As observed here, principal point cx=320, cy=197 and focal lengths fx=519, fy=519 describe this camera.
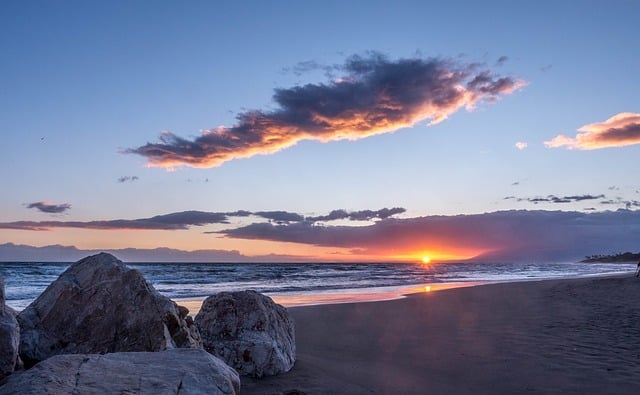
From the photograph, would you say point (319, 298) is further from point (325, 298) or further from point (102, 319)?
point (102, 319)

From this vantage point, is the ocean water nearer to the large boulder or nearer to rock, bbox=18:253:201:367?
the large boulder

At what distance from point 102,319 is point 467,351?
5.61m

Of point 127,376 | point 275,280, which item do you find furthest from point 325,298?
point 275,280

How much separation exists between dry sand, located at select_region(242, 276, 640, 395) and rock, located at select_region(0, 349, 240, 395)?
2326mm

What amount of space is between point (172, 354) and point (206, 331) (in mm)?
3040

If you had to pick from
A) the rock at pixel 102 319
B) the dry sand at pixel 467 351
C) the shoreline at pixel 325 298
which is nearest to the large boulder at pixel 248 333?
the dry sand at pixel 467 351

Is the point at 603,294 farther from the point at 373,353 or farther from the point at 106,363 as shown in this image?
the point at 106,363

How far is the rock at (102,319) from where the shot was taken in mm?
5121

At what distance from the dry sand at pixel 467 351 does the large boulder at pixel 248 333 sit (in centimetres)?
25

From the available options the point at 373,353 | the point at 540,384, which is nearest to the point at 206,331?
the point at 373,353

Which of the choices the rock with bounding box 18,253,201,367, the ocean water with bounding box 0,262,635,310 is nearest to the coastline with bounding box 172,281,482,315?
the ocean water with bounding box 0,262,635,310

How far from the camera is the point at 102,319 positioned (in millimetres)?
5281

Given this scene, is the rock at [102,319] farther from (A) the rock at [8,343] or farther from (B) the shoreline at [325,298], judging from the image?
(B) the shoreline at [325,298]

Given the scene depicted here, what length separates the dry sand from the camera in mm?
6375
